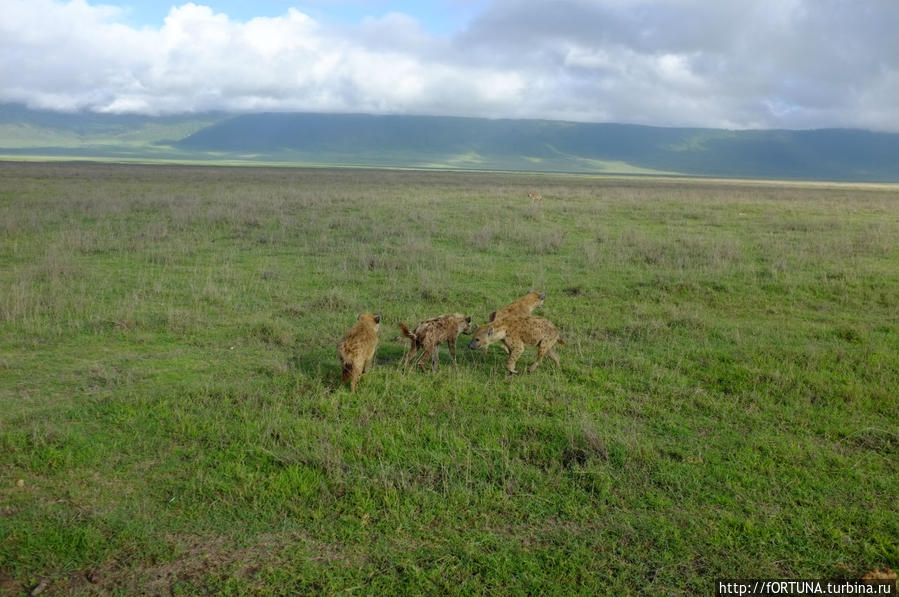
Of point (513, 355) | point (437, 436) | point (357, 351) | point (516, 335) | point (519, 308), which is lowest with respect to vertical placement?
point (437, 436)

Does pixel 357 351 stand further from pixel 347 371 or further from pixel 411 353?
pixel 411 353

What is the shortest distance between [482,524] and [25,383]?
5.57m

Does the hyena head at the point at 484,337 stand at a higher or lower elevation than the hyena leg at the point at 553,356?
higher

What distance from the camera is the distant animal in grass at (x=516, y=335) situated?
732 centimetres

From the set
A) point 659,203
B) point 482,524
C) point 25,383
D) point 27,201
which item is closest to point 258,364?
point 25,383

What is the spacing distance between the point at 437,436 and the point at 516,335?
2.12 meters

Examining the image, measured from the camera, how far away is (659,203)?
95.7 ft

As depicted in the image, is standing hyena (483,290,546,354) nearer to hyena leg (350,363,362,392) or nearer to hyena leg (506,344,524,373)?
hyena leg (506,344,524,373)

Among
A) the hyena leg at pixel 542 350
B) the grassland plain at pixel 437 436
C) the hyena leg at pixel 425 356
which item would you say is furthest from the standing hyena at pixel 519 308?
the hyena leg at pixel 425 356

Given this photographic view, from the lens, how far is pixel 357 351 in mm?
6801

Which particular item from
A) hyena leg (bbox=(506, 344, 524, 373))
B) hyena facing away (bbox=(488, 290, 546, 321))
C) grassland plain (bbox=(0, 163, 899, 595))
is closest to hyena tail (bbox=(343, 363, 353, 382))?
grassland plain (bbox=(0, 163, 899, 595))

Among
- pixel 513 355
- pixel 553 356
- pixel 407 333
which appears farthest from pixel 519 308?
pixel 407 333

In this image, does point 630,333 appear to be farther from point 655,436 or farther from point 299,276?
point 299,276

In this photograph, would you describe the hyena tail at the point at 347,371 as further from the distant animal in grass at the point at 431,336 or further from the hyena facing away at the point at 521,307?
the hyena facing away at the point at 521,307
